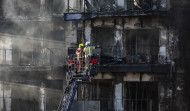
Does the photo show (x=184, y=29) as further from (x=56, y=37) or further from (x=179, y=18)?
(x=56, y=37)

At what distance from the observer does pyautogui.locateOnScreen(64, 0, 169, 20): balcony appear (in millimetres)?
22500

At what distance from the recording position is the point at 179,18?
23047mm

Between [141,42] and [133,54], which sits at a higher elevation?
[141,42]

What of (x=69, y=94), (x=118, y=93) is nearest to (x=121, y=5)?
(x=118, y=93)

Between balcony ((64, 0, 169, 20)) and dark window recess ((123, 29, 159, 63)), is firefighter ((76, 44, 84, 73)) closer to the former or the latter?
balcony ((64, 0, 169, 20))

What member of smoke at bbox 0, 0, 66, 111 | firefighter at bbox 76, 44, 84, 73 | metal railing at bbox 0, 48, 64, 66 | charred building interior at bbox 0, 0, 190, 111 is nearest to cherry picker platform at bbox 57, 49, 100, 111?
firefighter at bbox 76, 44, 84, 73

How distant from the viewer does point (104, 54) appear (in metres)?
23.6

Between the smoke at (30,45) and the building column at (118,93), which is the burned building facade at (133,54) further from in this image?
the smoke at (30,45)

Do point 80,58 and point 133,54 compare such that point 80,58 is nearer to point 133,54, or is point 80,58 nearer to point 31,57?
point 133,54

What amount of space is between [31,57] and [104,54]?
16.6ft

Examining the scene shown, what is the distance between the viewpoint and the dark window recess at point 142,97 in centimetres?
2316

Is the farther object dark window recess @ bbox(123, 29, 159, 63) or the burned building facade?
dark window recess @ bbox(123, 29, 159, 63)

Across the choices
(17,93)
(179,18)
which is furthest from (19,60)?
(179,18)

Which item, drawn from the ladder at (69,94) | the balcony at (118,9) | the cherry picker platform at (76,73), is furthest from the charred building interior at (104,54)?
the ladder at (69,94)
